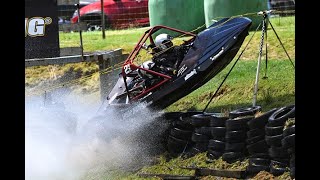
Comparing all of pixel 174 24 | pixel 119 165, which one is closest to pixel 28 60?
pixel 174 24

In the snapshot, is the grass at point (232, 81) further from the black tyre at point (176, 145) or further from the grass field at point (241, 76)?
the black tyre at point (176, 145)

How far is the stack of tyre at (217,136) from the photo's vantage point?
32.0 feet

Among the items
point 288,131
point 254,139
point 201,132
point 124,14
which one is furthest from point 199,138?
point 124,14

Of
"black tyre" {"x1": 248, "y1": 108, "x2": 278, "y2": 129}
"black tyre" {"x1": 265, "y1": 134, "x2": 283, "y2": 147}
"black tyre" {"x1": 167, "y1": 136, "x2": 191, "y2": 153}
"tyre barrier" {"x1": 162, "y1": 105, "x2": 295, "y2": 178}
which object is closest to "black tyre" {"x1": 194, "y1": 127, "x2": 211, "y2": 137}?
"tyre barrier" {"x1": 162, "y1": 105, "x2": 295, "y2": 178}

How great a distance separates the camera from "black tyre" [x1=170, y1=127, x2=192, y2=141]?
10.7 metres

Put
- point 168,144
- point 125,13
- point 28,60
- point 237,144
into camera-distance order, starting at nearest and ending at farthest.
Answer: point 237,144 < point 168,144 < point 28,60 < point 125,13

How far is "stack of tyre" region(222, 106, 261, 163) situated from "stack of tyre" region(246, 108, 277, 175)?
0.19 metres

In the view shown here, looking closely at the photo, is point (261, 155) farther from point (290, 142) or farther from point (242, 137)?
point (290, 142)

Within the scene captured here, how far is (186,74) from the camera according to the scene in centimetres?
1148
